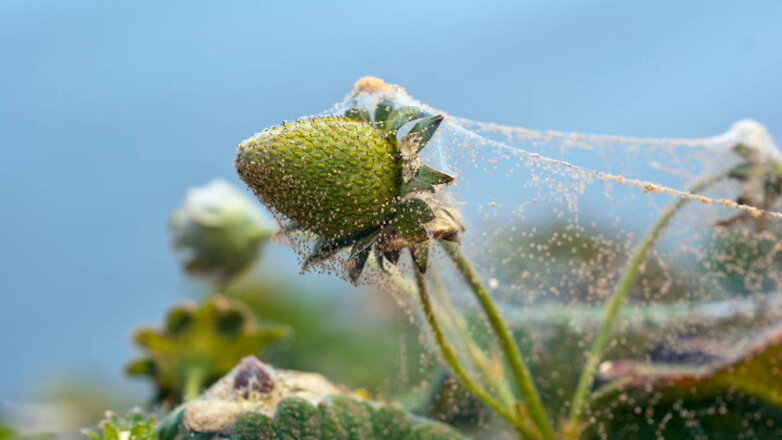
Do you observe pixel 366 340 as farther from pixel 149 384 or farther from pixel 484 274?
pixel 484 274

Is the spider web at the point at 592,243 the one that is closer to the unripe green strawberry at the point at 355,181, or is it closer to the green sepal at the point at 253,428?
the unripe green strawberry at the point at 355,181

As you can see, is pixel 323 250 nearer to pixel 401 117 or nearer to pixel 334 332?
pixel 401 117

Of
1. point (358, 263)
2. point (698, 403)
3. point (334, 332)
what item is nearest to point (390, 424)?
point (358, 263)

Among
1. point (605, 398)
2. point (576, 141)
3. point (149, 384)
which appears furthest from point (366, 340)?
point (576, 141)

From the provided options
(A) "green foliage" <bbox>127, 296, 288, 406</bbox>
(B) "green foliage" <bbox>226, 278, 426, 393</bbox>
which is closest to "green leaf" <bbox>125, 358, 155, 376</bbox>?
(A) "green foliage" <bbox>127, 296, 288, 406</bbox>

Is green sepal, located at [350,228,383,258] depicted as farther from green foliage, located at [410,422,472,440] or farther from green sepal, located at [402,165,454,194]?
green foliage, located at [410,422,472,440]

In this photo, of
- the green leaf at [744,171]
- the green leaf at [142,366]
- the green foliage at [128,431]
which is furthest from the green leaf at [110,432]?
the green leaf at [744,171]
